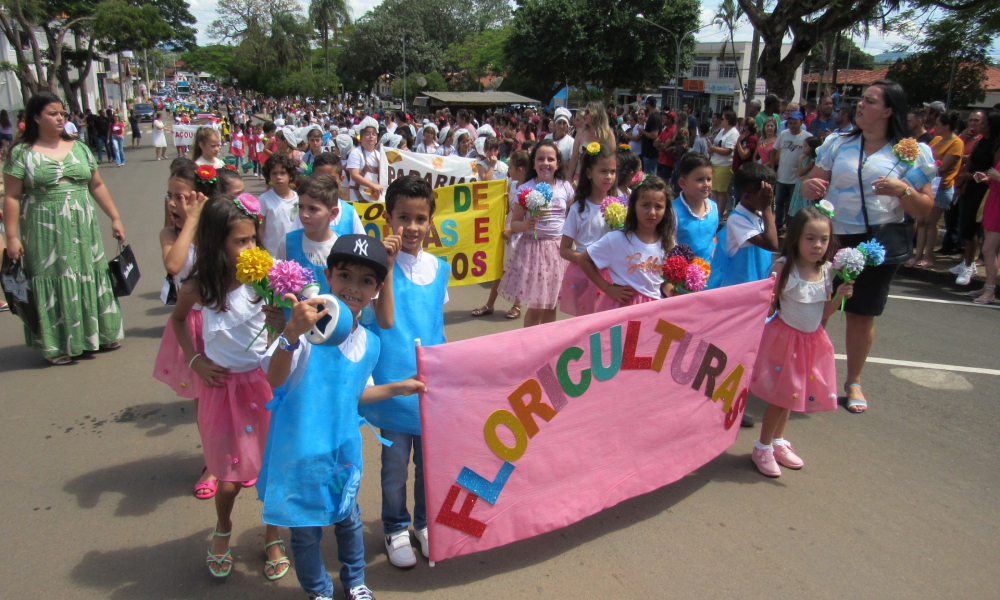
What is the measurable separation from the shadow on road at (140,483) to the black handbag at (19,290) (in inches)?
85.0

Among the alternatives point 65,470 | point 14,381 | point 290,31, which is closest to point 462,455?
point 65,470

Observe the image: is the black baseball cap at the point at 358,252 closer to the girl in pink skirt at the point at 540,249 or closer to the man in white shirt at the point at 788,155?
the girl in pink skirt at the point at 540,249

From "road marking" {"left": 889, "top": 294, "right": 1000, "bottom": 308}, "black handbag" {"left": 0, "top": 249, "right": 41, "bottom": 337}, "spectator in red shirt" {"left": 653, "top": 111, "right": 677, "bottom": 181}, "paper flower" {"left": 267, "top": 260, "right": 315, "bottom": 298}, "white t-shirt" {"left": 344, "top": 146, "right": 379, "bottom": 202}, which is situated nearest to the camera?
"paper flower" {"left": 267, "top": 260, "right": 315, "bottom": 298}

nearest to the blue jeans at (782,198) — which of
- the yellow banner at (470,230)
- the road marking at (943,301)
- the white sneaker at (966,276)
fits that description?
the white sneaker at (966,276)

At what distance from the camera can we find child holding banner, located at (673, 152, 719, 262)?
4.01m

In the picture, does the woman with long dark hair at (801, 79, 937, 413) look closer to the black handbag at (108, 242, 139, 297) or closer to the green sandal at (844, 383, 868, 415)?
the green sandal at (844, 383, 868, 415)

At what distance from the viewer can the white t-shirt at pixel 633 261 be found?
374 centimetres

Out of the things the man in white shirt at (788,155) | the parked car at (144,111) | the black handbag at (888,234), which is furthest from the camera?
the parked car at (144,111)

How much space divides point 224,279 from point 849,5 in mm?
15456

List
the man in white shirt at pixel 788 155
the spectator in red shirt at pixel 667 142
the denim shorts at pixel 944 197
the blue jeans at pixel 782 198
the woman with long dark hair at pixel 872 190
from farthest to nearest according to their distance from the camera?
the spectator in red shirt at pixel 667 142 → the blue jeans at pixel 782 198 → the man in white shirt at pixel 788 155 → the denim shorts at pixel 944 197 → the woman with long dark hair at pixel 872 190

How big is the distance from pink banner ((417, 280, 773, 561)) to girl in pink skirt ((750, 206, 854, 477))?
13.0 inches

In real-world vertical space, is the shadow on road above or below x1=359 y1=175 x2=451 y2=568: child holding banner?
below

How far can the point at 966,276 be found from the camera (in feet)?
26.0

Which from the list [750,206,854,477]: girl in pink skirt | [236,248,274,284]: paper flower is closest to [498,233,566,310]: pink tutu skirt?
[750,206,854,477]: girl in pink skirt
